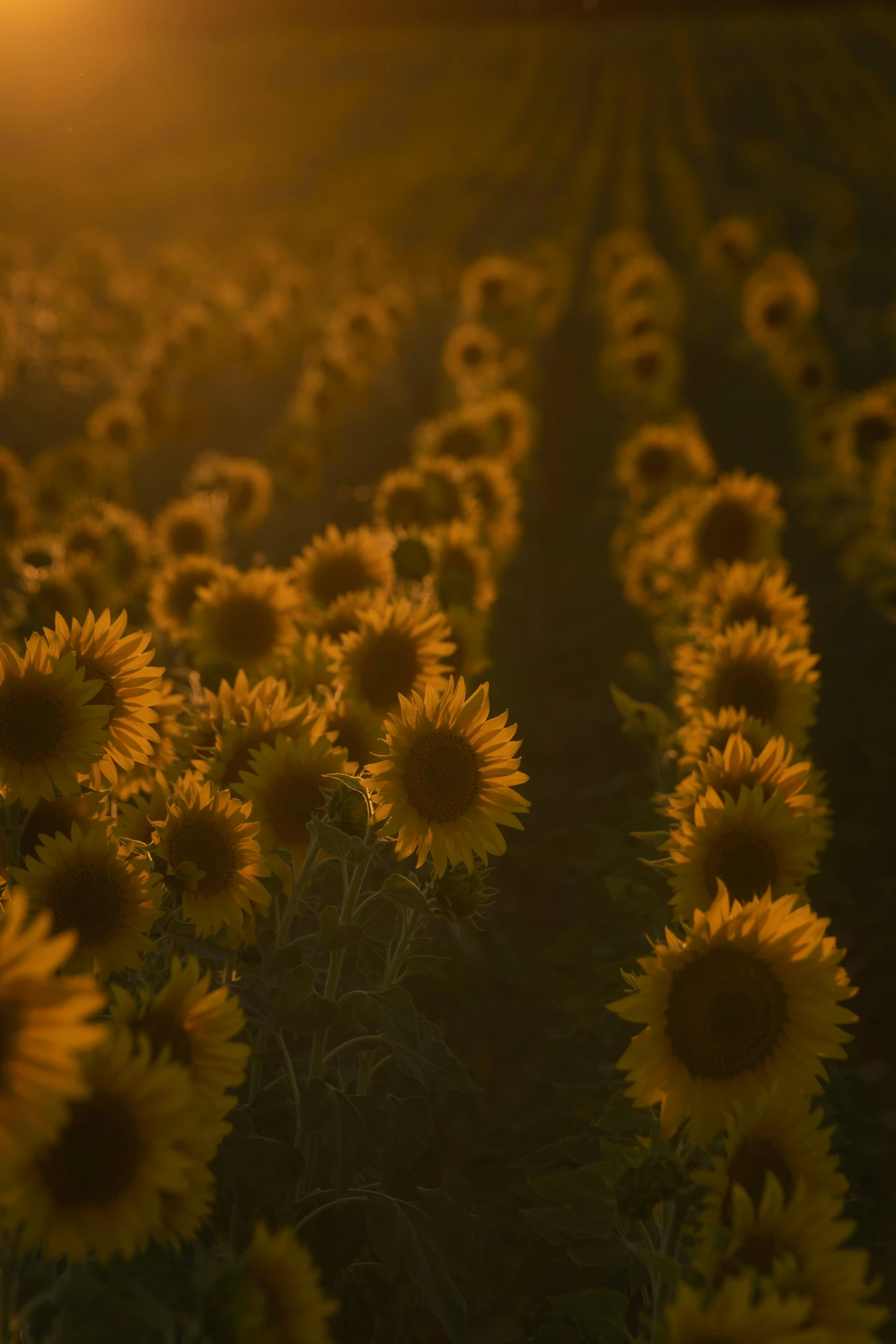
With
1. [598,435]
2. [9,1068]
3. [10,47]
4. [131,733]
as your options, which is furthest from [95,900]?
[10,47]

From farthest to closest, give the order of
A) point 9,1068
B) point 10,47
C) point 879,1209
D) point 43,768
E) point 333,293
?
point 10,47 → point 333,293 → point 879,1209 → point 43,768 → point 9,1068

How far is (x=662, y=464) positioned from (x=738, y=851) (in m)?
5.98

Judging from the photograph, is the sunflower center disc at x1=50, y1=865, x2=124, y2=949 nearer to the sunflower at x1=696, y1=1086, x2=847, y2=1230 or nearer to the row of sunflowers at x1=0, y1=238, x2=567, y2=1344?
the row of sunflowers at x1=0, y1=238, x2=567, y2=1344

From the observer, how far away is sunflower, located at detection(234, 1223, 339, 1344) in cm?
180

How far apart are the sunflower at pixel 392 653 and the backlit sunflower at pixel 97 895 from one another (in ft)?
4.78

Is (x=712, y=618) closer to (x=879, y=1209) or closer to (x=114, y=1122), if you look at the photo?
(x=879, y=1209)

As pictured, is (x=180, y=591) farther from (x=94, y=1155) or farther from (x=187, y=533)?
(x=94, y=1155)

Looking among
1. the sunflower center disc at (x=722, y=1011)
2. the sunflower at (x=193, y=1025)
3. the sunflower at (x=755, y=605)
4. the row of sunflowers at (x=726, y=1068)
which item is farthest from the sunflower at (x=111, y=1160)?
the sunflower at (x=755, y=605)

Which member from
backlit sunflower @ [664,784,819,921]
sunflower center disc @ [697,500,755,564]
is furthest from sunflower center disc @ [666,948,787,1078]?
sunflower center disc @ [697,500,755,564]

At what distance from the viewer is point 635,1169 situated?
6.96ft

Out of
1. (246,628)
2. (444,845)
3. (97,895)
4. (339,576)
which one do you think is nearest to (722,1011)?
(444,845)

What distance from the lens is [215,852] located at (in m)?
2.68

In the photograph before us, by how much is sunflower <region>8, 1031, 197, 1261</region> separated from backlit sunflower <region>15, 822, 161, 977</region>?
61 centimetres

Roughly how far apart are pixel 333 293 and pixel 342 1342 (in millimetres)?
17423
